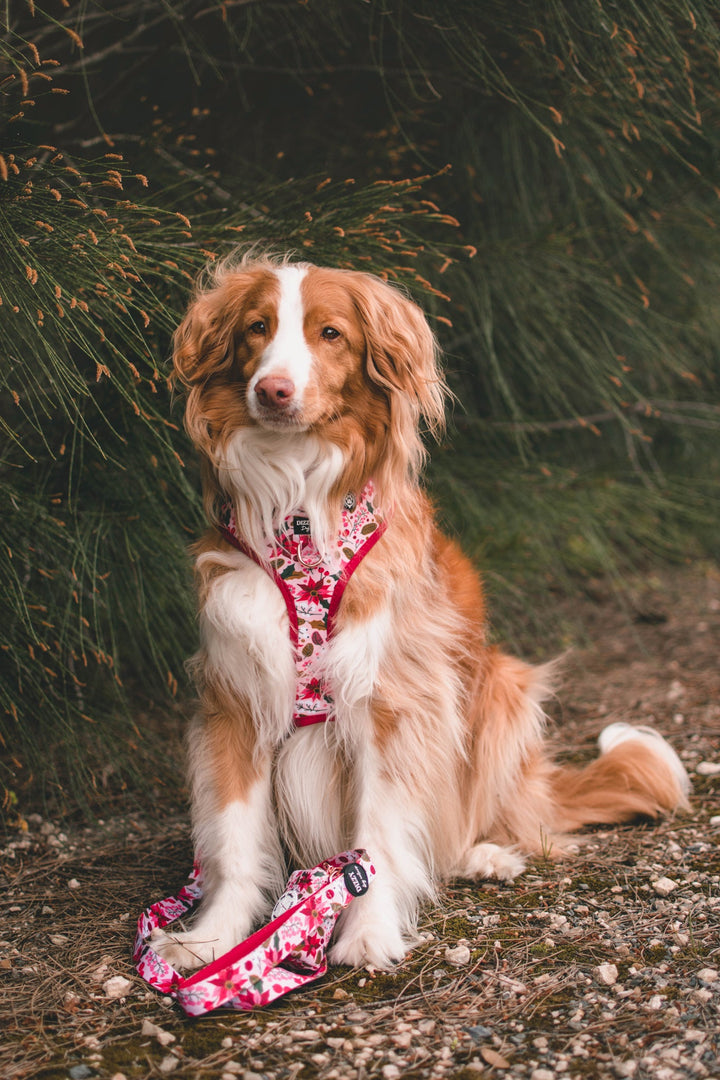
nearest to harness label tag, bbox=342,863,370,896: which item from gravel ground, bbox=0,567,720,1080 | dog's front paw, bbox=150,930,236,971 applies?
gravel ground, bbox=0,567,720,1080

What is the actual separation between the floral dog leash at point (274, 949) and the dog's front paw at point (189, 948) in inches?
1.7

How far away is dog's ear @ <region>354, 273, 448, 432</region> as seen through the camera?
2.29 meters

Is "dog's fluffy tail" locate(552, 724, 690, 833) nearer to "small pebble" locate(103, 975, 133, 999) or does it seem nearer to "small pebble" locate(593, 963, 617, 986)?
"small pebble" locate(593, 963, 617, 986)

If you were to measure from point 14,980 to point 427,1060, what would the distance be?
926mm

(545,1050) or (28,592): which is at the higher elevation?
(28,592)

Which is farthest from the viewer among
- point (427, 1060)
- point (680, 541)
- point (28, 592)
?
point (680, 541)

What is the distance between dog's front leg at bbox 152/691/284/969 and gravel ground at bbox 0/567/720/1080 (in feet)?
0.71

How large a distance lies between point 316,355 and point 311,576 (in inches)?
20.2

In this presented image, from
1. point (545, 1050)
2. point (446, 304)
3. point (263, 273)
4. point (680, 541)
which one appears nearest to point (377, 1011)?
point (545, 1050)

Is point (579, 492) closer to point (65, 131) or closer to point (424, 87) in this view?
point (424, 87)

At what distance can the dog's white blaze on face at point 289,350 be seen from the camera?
6.79 ft

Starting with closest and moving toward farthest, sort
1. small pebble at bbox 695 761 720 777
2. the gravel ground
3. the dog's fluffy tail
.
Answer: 1. the gravel ground
2. the dog's fluffy tail
3. small pebble at bbox 695 761 720 777

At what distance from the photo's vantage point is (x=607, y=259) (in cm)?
414

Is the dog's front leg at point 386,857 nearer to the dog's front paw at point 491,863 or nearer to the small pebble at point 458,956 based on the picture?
the small pebble at point 458,956
